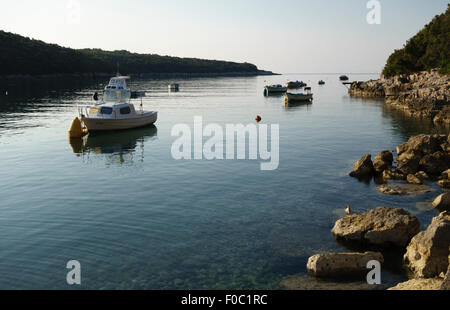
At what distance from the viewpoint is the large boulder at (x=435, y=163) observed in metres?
27.1

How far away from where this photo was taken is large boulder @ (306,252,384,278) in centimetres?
1391

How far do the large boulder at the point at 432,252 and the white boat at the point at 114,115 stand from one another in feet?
119

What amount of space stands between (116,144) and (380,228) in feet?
97.5

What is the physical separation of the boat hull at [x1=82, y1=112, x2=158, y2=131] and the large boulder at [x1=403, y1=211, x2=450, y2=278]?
3666 centimetres

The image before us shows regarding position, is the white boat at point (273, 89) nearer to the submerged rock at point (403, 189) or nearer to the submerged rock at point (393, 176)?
the submerged rock at point (393, 176)

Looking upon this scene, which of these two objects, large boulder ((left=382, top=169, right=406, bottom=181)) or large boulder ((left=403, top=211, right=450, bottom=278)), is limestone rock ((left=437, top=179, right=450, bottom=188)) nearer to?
large boulder ((left=382, top=169, right=406, bottom=181))

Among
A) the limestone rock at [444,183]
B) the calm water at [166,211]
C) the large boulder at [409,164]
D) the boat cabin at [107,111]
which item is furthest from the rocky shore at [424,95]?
the boat cabin at [107,111]

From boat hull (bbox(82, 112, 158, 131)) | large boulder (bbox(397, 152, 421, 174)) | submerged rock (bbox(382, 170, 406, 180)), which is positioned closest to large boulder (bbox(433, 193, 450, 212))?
submerged rock (bbox(382, 170, 406, 180))

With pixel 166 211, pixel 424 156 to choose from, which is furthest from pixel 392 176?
pixel 166 211
